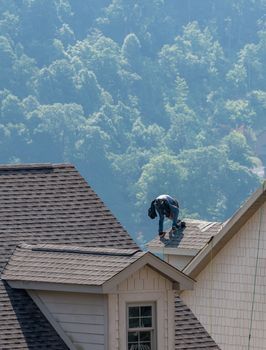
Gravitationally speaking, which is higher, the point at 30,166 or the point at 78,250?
the point at 30,166

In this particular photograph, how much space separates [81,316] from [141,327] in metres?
0.54

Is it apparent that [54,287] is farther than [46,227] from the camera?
No

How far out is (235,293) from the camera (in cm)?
1781

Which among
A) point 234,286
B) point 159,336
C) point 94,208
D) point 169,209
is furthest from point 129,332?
point 169,209

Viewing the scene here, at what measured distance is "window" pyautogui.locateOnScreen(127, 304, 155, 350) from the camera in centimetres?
1453

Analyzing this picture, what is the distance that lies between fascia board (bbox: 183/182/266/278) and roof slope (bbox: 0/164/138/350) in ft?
6.20

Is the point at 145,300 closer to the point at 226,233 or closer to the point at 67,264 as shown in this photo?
the point at 67,264

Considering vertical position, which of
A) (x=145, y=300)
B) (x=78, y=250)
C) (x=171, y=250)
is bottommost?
(x=145, y=300)

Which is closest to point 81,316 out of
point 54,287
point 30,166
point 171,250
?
point 54,287

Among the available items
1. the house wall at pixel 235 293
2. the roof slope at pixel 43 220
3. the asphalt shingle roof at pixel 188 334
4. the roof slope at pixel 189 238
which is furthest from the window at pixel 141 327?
the roof slope at pixel 189 238

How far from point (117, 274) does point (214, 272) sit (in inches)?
155

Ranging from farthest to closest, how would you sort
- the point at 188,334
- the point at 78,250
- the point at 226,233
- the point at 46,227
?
1. the point at 226,233
2. the point at 46,227
3. the point at 188,334
4. the point at 78,250

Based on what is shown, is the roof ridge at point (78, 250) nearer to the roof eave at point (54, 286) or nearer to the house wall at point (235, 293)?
the roof eave at point (54, 286)

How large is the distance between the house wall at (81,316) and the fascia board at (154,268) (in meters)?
0.20
